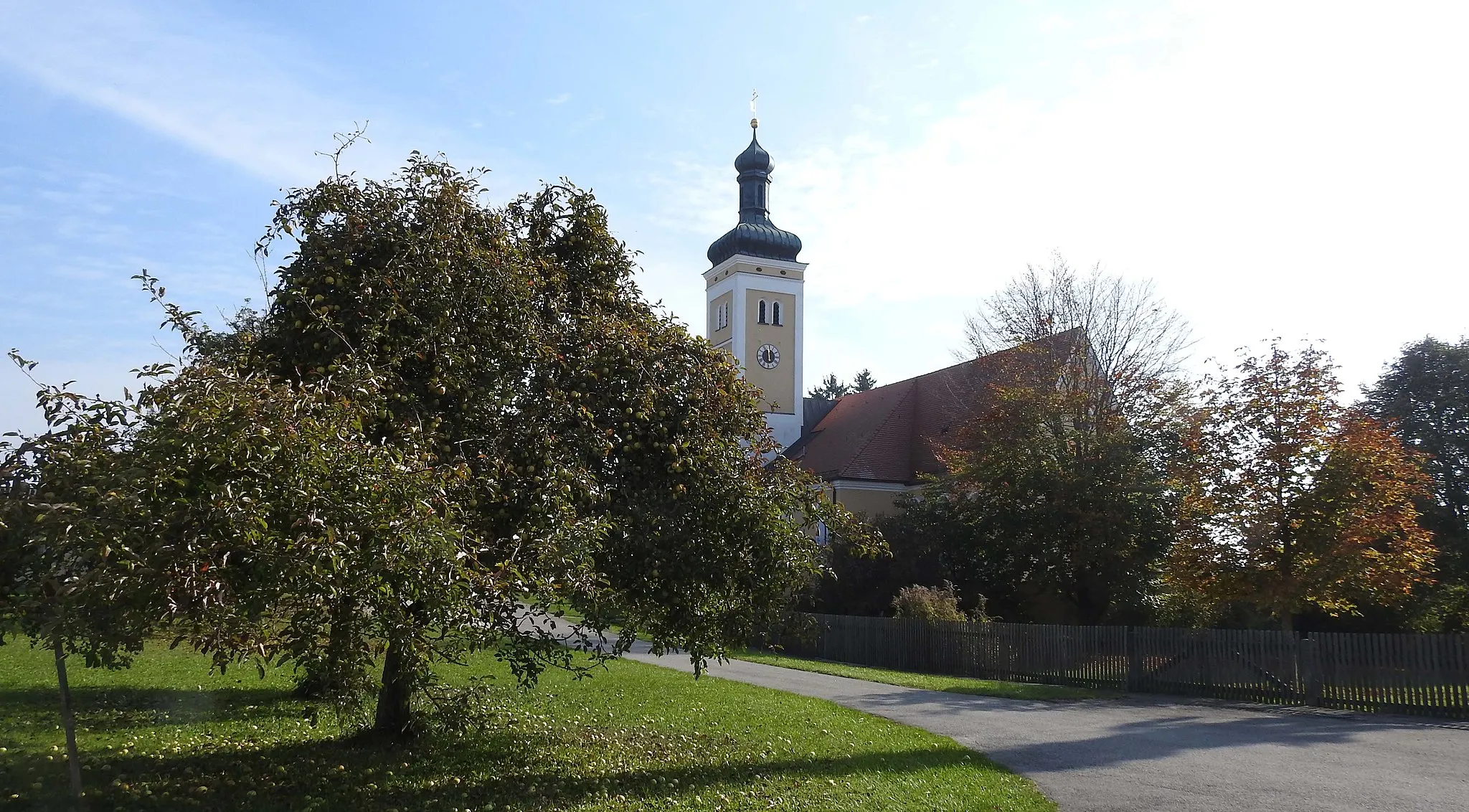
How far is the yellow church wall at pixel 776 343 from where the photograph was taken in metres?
54.5

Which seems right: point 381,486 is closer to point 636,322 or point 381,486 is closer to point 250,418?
point 250,418

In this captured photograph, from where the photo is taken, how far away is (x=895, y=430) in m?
46.9

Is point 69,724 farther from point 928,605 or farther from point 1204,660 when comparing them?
Result: point 928,605

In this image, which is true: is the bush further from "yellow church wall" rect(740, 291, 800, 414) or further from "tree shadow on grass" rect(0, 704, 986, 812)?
"yellow church wall" rect(740, 291, 800, 414)

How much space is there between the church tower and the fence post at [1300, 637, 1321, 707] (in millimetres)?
37095

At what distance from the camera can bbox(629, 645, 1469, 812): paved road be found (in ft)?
31.1

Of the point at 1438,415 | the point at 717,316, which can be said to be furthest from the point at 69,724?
the point at 717,316

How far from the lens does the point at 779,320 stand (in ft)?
181

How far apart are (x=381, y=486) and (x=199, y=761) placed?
5398 mm

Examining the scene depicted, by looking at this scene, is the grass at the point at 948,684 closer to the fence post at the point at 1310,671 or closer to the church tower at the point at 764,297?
the fence post at the point at 1310,671

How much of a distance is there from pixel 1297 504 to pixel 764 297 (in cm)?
3832

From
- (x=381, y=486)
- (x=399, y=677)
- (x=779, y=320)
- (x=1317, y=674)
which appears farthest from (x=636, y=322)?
(x=779, y=320)

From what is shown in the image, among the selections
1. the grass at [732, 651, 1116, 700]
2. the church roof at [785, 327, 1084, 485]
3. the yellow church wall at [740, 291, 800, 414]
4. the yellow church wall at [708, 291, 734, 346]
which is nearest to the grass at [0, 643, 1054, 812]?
the grass at [732, 651, 1116, 700]

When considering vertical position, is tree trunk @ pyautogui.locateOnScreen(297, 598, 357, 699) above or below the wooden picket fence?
above
